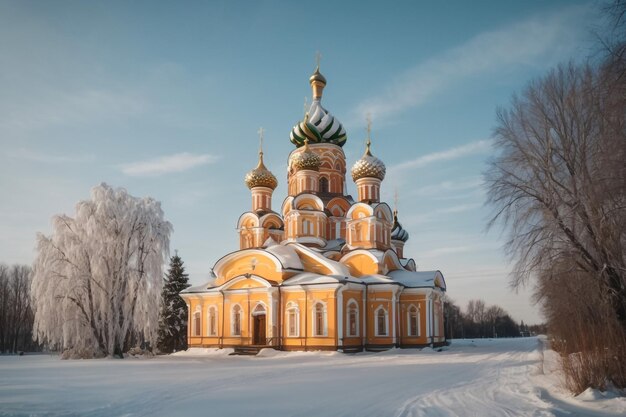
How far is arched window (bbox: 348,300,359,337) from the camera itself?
93.9 feet

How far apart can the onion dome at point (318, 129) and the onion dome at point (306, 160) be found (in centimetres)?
229

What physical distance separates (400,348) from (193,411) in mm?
21814

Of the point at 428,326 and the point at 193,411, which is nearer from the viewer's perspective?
the point at 193,411

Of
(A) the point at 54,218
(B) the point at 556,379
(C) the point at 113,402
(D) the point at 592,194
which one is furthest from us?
(A) the point at 54,218

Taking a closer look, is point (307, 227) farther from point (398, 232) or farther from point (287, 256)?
point (398, 232)

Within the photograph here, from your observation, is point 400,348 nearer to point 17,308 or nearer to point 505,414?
point 505,414

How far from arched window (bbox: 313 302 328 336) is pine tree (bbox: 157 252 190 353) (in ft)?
44.8

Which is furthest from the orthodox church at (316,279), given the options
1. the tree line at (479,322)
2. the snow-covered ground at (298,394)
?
the tree line at (479,322)

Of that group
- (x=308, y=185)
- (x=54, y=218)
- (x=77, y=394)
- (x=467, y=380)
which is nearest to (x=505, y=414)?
(x=467, y=380)

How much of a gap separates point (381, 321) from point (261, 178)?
12416 mm

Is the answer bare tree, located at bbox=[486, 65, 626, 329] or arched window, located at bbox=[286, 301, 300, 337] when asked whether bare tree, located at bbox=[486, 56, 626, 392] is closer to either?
bare tree, located at bbox=[486, 65, 626, 329]

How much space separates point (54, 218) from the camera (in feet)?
84.3

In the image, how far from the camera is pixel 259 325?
2981 cm

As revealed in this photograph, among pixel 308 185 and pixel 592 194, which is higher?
pixel 308 185
